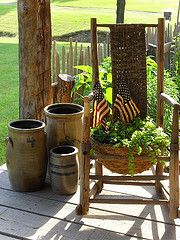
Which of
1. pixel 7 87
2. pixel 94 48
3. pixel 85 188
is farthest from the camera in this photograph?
pixel 7 87

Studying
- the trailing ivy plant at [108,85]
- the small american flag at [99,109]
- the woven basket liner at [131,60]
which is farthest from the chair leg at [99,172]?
the trailing ivy plant at [108,85]

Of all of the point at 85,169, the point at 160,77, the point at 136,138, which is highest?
the point at 160,77

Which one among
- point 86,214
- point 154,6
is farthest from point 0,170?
point 154,6

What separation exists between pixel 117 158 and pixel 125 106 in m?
0.47

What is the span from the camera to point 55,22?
547 inches

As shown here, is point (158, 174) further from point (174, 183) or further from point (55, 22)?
point (55, 22)

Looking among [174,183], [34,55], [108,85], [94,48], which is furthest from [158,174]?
[108,85]

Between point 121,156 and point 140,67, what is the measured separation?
0.76 meters

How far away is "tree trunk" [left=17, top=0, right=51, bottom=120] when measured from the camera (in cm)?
336

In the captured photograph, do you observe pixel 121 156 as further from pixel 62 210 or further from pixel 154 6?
pixel 154 6

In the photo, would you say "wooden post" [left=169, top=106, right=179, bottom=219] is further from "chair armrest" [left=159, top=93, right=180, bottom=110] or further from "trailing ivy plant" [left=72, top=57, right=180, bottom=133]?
"trailing ivy plant" [left=72, top=57, right=180, bottom=133]

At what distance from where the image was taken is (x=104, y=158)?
2.83 meters

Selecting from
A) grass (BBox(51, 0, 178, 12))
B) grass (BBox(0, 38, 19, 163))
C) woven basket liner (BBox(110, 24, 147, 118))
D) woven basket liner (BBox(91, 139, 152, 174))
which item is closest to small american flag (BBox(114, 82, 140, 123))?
woven basket liner (BBox(110, 24, 147, 118))

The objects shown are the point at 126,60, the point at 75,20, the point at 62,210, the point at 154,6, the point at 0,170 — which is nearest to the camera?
the point at 62,210
